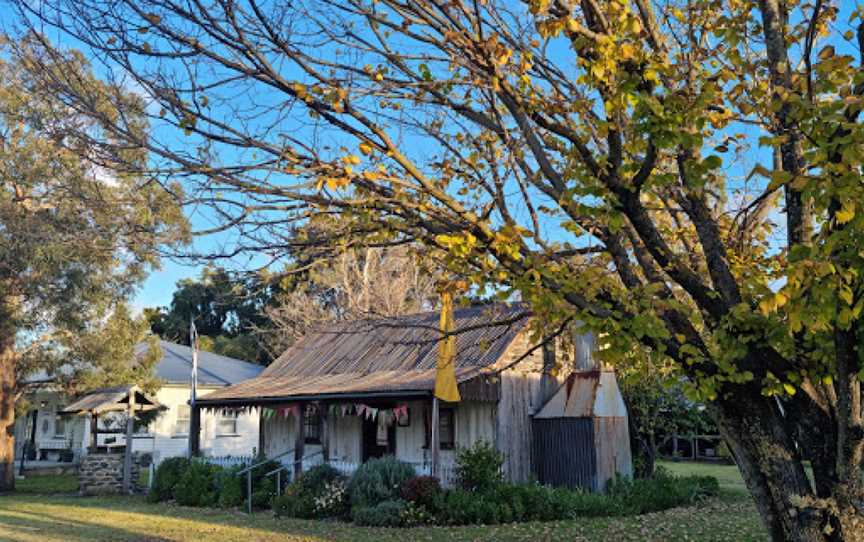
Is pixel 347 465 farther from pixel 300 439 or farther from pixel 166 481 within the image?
pixel 166 481

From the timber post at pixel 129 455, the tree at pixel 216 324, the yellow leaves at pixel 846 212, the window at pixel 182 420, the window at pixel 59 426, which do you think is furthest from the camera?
the tree at pixel 216 324

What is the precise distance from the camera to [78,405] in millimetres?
23266

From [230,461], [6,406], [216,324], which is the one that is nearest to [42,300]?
[6,406]

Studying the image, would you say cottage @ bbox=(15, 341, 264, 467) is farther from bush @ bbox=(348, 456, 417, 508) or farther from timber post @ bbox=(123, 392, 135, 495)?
bush @ bbox=(348, 456, 417, 508)

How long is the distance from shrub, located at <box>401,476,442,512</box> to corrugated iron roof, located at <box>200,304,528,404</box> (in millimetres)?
1991

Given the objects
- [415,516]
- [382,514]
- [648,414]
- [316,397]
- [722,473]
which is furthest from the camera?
[722,473]

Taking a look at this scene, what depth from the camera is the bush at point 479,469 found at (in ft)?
53.8

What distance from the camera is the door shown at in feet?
67.5

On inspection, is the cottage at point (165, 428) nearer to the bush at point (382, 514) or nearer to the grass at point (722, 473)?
the bush at point (382, 514)

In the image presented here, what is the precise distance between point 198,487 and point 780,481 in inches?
684

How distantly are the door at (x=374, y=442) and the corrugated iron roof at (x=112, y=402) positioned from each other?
23.3 ft

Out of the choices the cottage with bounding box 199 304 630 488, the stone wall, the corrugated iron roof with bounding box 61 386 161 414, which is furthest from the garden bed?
the corrugated iron roof with bounding box 61 386 161 414

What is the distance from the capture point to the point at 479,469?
16.4m

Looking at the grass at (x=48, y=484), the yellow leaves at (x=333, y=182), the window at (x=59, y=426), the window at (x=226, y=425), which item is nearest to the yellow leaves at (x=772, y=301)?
the yellow leaves at (x=333, y=182)
